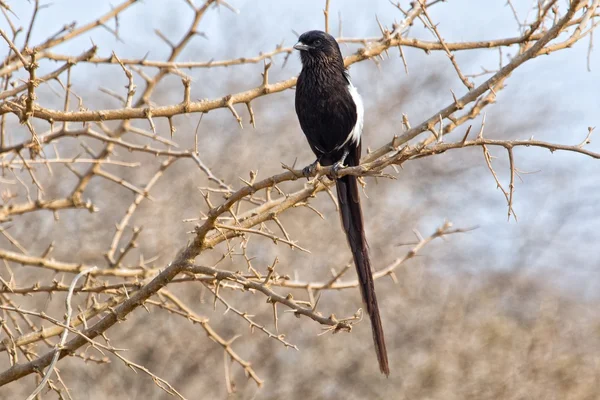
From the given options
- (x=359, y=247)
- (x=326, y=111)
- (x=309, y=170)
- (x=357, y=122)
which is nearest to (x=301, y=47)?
(x=326, y=111)

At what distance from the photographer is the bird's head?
4297 mm

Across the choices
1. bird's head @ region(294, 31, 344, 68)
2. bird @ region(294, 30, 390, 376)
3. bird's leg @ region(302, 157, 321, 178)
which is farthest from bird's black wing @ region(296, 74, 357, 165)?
bird's leg @ region(302, 157, 321, 178)

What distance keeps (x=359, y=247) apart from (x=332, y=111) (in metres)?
0.78

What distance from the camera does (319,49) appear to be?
4.34 metres

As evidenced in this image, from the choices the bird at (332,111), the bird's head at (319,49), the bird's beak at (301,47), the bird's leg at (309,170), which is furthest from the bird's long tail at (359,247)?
the bird's beak at (301,47)

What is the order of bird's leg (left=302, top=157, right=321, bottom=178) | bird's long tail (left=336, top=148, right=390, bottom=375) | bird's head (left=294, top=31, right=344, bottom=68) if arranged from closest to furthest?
bird's leg (left=302, top=157, right=321, bottom=178), bird's long tail (left=336, top=148, right=390, bottom=375), bird's head (left=294, top=31, right=344, bottom=68)

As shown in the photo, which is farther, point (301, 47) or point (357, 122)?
point (301, 47)

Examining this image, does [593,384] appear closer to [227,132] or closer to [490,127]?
[490,127]

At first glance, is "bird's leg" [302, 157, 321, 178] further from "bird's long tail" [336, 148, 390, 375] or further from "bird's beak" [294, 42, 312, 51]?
"bird's beak" [294, 42, 312, 51]

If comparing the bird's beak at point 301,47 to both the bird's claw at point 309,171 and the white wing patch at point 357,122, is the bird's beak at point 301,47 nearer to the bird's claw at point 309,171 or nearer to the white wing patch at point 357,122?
the white wing patch at point 357,122

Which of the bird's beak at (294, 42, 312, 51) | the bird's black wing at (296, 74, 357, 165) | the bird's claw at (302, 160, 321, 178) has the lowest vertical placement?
the bird's claw at (302, 160, 321, 178)

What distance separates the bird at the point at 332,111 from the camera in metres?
3.97

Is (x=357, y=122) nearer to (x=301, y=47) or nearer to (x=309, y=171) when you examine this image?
(x=301, y=47)

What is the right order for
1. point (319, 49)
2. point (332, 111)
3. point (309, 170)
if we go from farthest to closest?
point (319, 49) → point (332, 111) → point (309, 170)
